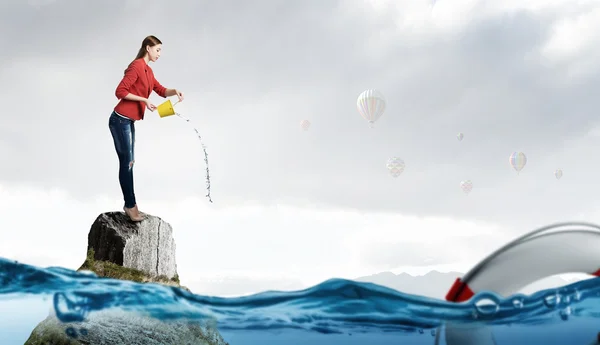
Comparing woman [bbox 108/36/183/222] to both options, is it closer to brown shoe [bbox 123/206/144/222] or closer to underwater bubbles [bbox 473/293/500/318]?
brown shoe [bbox 123/206/144/222]

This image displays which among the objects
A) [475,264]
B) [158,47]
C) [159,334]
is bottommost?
[159,334]

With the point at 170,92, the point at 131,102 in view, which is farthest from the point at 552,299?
the point at 131,102

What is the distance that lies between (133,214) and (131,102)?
7.15 feet

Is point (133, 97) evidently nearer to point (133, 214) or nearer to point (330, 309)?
point (133, 214)

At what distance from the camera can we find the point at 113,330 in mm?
8227

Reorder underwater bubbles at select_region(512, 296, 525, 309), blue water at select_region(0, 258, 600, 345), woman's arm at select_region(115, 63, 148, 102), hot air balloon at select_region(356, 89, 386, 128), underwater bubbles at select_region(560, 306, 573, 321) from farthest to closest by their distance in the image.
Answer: hot air balloon at select_region(356, 89, 386, 128) < woman's arm at select_region(115, 63, 148, 102) < underwater bubbles at select_region(560, 306, 573, 321) < blue water at select_region(0, 258, 600, 345) < underwater bubbles at select_region(512, 296, 525, 309)

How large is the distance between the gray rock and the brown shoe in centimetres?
15

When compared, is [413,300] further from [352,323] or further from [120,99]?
A: [120,99]

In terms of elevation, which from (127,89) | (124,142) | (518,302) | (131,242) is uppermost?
(127,89)

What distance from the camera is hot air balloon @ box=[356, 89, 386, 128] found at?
18297 millimetres

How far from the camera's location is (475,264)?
19.6 ft

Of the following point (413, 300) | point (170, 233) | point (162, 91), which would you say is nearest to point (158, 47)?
point (162, 91)

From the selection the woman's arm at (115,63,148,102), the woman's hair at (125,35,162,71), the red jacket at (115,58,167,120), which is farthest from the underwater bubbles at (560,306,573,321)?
the woman's hair at (125,35,162,71)

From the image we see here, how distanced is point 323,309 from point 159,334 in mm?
2931
